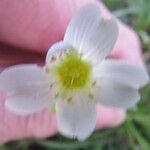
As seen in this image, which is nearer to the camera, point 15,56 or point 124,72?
point 124,72

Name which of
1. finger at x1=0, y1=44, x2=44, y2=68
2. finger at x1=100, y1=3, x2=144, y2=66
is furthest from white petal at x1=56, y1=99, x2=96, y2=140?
finger at x1=100, y1=3, x2=144, y2=66

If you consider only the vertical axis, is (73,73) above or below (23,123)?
above

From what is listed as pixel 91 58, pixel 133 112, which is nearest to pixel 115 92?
pixel 91 58

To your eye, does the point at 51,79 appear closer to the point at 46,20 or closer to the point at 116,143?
the point at 46,20

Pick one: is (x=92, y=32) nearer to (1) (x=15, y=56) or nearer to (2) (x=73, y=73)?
(2) (x=73, y=73)

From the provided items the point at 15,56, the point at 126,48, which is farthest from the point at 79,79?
the point at 126,48

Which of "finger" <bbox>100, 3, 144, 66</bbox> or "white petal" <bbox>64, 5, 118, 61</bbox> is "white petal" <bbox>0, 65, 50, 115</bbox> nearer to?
"white petal" <bbox>64, 5, 118, 61</bbox>
